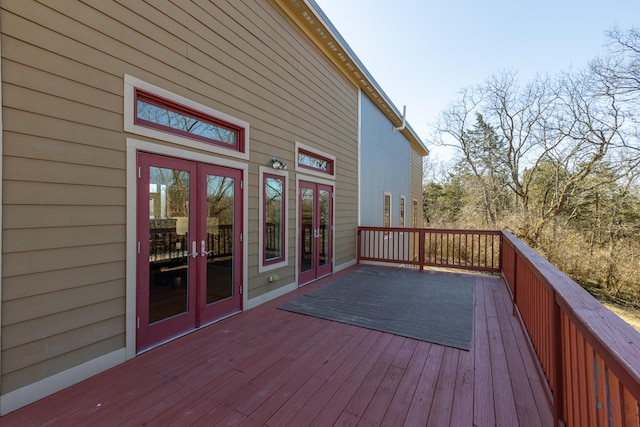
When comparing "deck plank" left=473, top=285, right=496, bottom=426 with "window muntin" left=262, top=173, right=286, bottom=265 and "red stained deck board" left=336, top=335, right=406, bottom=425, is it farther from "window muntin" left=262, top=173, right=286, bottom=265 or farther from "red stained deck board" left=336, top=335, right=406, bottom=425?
"window muntin" left=262, top=173, right=286, bottom=265

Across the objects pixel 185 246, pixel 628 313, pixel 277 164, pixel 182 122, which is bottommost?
pixel 628 313

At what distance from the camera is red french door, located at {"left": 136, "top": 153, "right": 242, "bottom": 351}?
2.68m

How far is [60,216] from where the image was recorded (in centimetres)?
210

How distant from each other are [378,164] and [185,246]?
6657mm

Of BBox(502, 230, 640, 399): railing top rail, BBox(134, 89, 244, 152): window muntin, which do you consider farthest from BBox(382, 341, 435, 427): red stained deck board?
BBox(134, 89, 244, 152): window muntin

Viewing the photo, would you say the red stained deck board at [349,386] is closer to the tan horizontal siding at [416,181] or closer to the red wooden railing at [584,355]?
the red wooden railing at [584,355]

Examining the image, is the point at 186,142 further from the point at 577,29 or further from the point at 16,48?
the point at 577,29

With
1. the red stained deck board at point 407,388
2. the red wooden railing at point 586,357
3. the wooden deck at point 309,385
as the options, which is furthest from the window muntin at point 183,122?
the red wooden railing at point 586,357

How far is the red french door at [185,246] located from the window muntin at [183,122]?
302mm

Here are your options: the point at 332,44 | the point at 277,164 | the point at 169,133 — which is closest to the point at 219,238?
the point at 169,133

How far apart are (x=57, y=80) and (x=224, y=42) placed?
1.90 m

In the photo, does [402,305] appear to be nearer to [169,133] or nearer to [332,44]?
[169,133]

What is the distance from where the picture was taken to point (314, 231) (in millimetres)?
5477

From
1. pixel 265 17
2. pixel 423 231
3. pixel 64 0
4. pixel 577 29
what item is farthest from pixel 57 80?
pixel 577 29
